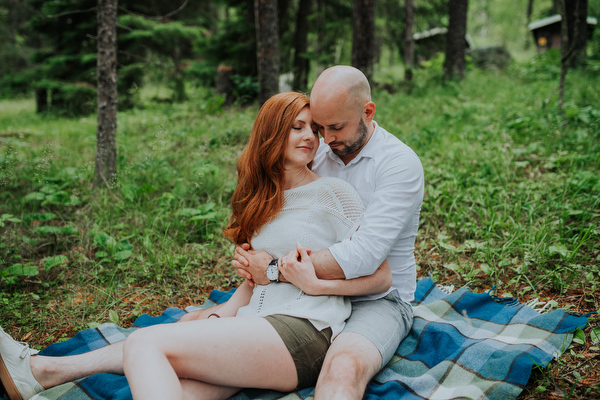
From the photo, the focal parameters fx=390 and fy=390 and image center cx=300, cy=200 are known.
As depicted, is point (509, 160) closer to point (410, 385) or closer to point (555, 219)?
point (555, 219)

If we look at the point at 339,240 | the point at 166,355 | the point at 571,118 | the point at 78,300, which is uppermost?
the point at 571,118

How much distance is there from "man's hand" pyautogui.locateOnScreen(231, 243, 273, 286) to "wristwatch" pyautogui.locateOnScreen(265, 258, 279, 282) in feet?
0.12

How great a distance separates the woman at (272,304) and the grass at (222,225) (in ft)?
3.83

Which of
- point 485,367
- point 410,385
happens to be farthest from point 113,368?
point 485,367

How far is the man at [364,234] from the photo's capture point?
191 cm

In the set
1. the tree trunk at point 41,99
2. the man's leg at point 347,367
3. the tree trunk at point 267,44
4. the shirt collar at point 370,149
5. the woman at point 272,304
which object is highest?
the tree trunk at point 267,44

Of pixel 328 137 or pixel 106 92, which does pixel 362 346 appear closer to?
pixel 328 137

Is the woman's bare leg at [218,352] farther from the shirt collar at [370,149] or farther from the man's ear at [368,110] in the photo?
the man's ear at [368,110]

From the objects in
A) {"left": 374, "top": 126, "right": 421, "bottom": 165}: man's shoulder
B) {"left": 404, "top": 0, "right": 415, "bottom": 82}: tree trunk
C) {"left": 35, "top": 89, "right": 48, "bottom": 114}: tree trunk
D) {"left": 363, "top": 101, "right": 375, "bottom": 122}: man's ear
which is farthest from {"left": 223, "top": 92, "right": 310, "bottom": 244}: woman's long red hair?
{"left": 35, "top": 89, "right": 48, "bottom": 114}: tree trunk

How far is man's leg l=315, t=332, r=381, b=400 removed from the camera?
67.9 inches

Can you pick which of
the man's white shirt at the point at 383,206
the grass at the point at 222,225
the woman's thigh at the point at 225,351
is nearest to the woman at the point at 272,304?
the woman's thigh at the point at 225,351

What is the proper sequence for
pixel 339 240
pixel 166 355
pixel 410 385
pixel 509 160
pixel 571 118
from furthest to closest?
pixel 571 118 < pixel 509 160 < pixel 339 240 < pixel 410 385 < pixel 166 355

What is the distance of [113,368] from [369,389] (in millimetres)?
1470

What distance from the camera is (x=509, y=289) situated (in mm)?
2949
